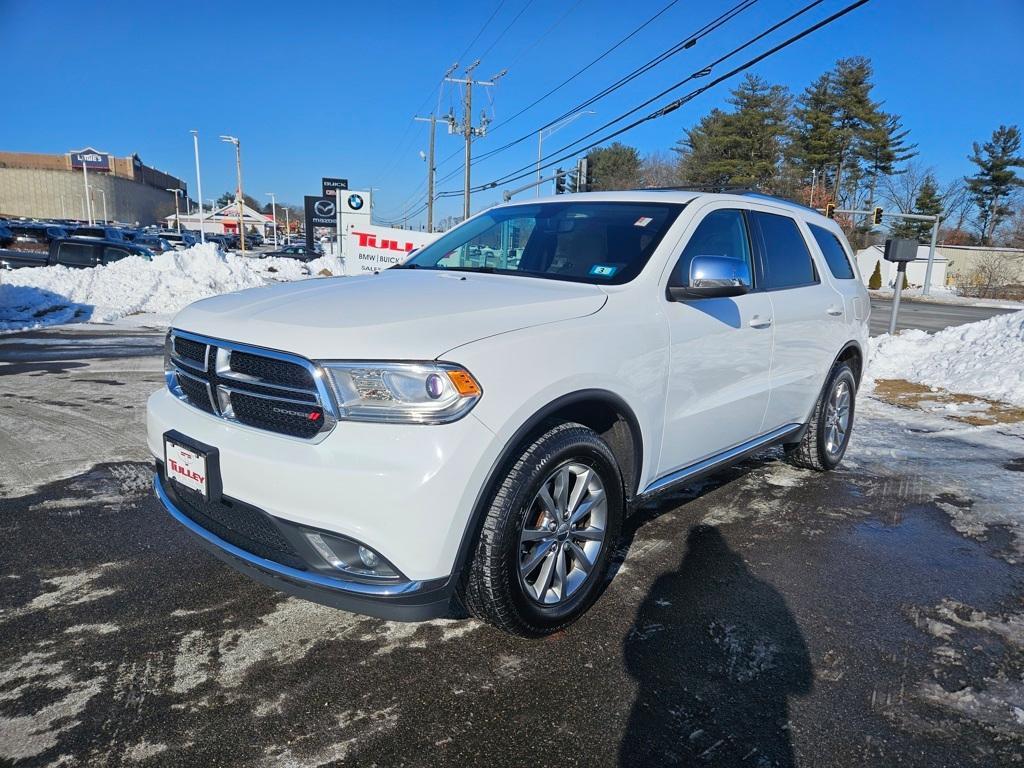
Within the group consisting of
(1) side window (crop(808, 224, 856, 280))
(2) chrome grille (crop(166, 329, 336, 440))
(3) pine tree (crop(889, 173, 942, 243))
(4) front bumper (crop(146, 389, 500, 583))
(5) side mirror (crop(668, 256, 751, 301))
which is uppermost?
(3) pine tree (crop(889, 173, 942, 243))

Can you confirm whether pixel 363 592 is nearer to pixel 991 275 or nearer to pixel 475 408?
pixel 475 408

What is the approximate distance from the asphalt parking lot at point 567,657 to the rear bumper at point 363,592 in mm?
374

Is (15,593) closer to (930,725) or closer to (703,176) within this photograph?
(930,725)

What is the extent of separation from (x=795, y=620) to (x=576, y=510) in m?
1.18

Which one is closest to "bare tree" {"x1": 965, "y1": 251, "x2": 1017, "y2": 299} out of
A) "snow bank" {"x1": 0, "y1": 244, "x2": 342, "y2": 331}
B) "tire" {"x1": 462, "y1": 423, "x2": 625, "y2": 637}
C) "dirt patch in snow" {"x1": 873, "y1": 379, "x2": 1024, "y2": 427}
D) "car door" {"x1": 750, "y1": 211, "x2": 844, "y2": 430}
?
"dirt patch in snow" {"x1": 873, "y1": 379, "x2": 1024, "y2": 427}

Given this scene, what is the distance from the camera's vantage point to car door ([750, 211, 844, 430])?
4.16 meters

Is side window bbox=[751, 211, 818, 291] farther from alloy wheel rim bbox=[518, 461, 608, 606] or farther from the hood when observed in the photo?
alloy wheel rim bbox=[518, 461, 608, 606]

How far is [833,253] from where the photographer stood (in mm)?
5176

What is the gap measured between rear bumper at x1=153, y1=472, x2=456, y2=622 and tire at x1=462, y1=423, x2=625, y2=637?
8.5 inches

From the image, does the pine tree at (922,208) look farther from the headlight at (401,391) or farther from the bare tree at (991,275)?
the headlight at (401,391)

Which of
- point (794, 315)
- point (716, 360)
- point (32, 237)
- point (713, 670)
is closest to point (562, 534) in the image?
point (713, 670)

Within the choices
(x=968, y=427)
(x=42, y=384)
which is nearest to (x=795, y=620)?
(x=968, y=427)

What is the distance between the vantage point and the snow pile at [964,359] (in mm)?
8430

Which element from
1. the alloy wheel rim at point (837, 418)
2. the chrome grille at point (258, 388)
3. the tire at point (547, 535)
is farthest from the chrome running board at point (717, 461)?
the chrome grille at point (258, 388)
